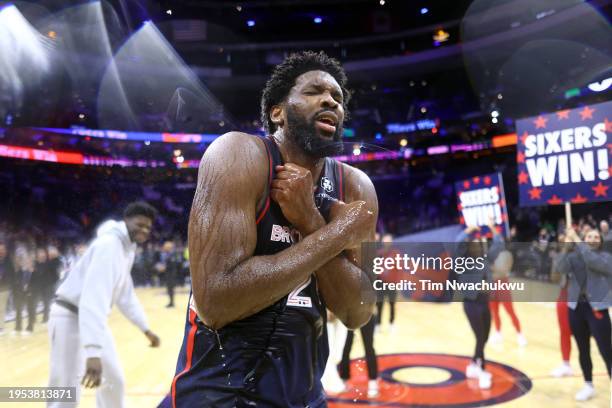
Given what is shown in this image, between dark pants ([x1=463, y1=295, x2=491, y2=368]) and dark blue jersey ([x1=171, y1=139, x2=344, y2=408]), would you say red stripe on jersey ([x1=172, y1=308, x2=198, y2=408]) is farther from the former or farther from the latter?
dark pants ([x1=463, y1=295, x2=491, y2=368])

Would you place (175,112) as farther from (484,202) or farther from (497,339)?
(497,339)

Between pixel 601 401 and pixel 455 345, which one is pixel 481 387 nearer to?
pixel 601 401

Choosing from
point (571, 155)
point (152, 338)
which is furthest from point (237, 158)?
point (152, 338)

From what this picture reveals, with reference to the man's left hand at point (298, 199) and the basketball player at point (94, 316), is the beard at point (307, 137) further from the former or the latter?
the basketball player at point (94, 316)

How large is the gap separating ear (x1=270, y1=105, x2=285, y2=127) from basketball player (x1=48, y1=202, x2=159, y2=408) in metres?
1.53

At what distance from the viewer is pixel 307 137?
1117 millimetres

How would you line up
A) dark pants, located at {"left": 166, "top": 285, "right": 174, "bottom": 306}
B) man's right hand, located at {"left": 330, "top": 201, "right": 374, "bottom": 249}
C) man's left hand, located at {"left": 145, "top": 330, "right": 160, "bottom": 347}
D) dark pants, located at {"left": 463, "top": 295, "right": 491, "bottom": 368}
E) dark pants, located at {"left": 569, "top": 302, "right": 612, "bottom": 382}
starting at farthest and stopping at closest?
dark pants, located at {"left": 463, "top": 295, "right": 491, "bottom": 368}
dark pants, located at {"left": 569, "top": 302, "right": 612, "bottom": 382}
man's left hand, located at {"left": 145, "top": 330, "right": 160, "bottom": 347}
dark pants, located at {"left": 166, "top": 285, "right": 174, "bottom": 306}
man's right hand, located at {"left": 330, "top": 201, "right": 374, "bottom": 249}

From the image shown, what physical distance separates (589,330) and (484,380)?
→ 0.91m

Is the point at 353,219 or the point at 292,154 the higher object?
the point at 292,154

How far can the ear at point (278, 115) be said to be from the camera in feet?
3.91

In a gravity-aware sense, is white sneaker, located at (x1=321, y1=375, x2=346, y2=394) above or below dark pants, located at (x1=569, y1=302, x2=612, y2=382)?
below

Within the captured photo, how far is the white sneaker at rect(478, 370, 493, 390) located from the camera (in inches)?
148

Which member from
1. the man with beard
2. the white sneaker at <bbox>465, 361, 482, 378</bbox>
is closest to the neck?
the man with beard

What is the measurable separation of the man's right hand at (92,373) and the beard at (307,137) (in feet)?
6.74
